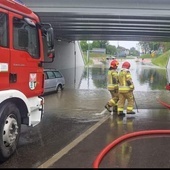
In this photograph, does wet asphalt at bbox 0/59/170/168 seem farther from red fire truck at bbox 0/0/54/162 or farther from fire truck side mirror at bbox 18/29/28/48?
fire truck side mirror at bbox 18/29/28/48

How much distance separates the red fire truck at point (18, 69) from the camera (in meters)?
4.79

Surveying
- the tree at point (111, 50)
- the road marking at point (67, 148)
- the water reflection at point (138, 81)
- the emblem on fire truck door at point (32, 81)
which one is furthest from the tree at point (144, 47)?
the emblem on fire truck door at point (32, 81)

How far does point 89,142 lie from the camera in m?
6.02

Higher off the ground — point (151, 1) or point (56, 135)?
point (151, 1)

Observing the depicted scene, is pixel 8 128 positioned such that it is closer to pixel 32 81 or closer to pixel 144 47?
pixel 32 81

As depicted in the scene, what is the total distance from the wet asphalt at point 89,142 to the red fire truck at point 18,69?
50 cm

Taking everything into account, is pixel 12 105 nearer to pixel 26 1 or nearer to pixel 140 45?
pixel 26 1

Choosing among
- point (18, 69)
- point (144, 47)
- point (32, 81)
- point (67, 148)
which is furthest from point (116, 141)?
point (144, 47)

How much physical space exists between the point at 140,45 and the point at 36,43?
115177 mm

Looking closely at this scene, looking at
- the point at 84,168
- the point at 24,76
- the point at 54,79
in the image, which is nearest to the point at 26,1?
the point at 54,79

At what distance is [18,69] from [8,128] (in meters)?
1.09

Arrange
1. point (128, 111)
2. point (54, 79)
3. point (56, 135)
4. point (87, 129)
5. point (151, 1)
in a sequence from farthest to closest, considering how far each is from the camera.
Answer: point (151, 1)
point (54, 79)
point (128, 111)
point (87, 129)
point (56, 135)

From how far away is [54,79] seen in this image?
15438 millimetres

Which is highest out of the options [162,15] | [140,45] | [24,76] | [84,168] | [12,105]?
[140,45]
